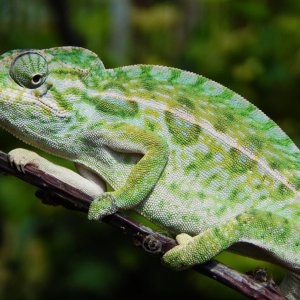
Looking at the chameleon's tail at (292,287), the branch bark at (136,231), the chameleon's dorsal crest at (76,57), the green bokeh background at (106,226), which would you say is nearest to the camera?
the branch bark at (136,231)

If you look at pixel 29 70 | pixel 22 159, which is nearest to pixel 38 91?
pixel 29 70

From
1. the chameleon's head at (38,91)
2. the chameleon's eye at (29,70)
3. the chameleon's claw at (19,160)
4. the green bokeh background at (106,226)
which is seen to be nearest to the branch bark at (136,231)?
the chameleon's claw at (19,160)

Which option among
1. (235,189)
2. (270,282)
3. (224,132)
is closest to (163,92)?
(224,132)

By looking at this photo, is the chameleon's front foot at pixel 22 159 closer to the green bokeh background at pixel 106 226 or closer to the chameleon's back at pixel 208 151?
the chameleon's back at pixel 208 151

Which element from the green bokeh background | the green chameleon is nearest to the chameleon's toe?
the green chameleon

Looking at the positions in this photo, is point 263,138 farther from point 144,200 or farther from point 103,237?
point 103,237

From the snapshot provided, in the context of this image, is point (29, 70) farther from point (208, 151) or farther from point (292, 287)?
point (292, 287)

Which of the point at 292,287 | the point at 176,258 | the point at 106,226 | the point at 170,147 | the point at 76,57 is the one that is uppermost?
the point at 106,226
